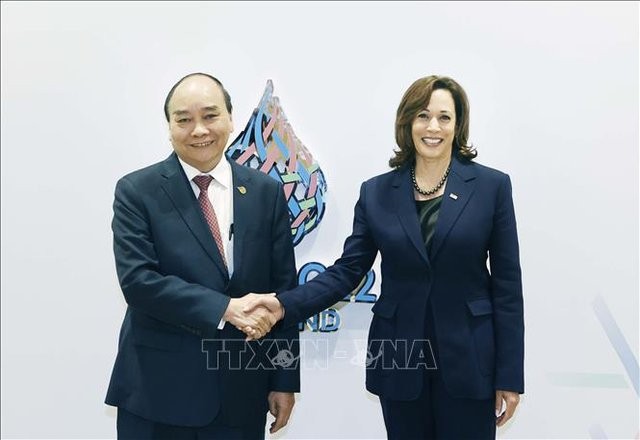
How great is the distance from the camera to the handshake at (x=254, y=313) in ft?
5.61

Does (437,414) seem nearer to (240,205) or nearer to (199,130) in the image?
(240,205)

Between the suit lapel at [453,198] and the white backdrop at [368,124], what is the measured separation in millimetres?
1010

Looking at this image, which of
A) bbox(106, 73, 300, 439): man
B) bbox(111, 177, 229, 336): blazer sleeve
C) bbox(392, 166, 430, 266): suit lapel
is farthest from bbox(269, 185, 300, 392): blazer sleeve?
bbox(392, 166, 430, 266): suit lapel

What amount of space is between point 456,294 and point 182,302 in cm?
82

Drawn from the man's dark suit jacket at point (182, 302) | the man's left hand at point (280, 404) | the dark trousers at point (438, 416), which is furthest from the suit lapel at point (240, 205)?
the dark trousers at point (438, 416)

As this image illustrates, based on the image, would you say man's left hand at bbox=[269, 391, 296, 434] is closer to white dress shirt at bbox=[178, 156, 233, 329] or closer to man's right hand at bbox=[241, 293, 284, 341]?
man's right hand at bbox=[241, 293, 284, 341]

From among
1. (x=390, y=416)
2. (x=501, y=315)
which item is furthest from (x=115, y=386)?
(x=501, y=315)

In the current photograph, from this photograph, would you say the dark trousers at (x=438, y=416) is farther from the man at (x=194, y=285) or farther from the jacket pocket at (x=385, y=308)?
the man at (x=194, y=285)

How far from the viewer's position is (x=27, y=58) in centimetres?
294

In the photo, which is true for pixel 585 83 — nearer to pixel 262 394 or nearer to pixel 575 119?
pixel 575 119

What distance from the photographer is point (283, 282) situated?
191 centimetres

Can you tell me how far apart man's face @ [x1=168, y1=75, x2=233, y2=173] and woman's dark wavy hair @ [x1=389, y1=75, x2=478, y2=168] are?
0.58 m

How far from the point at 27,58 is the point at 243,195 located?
1.81 metres

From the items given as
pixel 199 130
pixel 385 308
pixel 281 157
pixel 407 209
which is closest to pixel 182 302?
pixel 199 130
